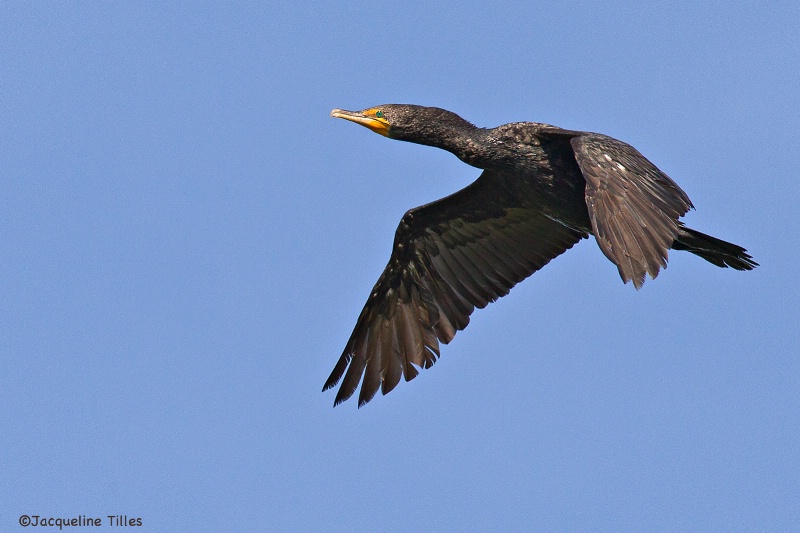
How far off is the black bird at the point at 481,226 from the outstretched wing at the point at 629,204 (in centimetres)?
2

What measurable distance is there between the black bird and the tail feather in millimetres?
12

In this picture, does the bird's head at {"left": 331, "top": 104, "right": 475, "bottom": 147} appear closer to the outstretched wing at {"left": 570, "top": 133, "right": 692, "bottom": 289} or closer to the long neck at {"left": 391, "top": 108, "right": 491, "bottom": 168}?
the long neck at {"left": 391, "top": 108, "right": 491, "bottom": 168}

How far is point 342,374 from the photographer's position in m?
14.8

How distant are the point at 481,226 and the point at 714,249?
291 cm

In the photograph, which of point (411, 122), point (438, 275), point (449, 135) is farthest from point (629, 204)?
point (438, 275)

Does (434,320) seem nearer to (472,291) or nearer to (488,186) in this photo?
(472,291)

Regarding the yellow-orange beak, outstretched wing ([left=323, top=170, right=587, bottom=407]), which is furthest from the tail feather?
the yellow-orange beak

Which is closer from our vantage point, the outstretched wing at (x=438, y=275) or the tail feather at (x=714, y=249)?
the tail feather at (x=714, y=249)

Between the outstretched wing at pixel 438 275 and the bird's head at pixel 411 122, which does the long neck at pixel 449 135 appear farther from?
the outstretched wing at pixel 438 275

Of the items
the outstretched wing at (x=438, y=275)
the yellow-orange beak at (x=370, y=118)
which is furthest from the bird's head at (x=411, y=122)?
the outstretched wing at (x=438, y=275)

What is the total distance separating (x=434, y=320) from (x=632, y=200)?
4149mm

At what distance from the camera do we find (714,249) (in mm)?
13461

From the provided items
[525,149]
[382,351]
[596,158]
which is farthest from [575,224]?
[382,351]

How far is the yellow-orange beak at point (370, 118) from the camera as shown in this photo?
45.4 feet
